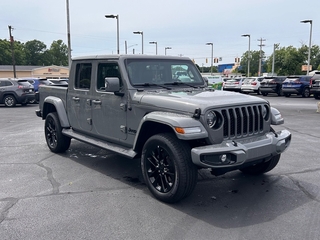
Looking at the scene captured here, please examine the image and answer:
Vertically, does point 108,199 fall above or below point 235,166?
below

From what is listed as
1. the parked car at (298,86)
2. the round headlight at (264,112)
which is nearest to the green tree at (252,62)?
the parked car at (298,86)

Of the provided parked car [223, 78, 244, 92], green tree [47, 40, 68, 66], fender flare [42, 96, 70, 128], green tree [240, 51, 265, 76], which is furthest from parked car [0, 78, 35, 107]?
green tree [47, 40, 68, 66]

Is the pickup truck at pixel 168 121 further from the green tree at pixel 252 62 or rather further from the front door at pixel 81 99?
the green tree at pixel 252 62

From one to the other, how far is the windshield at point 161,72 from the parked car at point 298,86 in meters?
19.3

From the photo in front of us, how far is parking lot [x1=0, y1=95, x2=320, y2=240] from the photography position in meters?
3.71

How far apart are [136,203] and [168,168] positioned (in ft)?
2.10

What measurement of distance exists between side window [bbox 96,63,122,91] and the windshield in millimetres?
210

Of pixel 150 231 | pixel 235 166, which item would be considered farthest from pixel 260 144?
pixel 150 231

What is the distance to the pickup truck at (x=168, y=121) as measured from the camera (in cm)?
411

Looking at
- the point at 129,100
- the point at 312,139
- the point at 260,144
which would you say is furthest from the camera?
the point at 312,139

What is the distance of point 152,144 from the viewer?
4.49 metres

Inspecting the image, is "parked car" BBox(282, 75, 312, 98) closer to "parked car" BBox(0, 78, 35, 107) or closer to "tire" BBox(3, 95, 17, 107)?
"parked car" BBox(0, 78, 35, 107)

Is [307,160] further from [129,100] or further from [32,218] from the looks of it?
[32,218]

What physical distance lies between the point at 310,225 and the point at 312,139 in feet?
17.2
